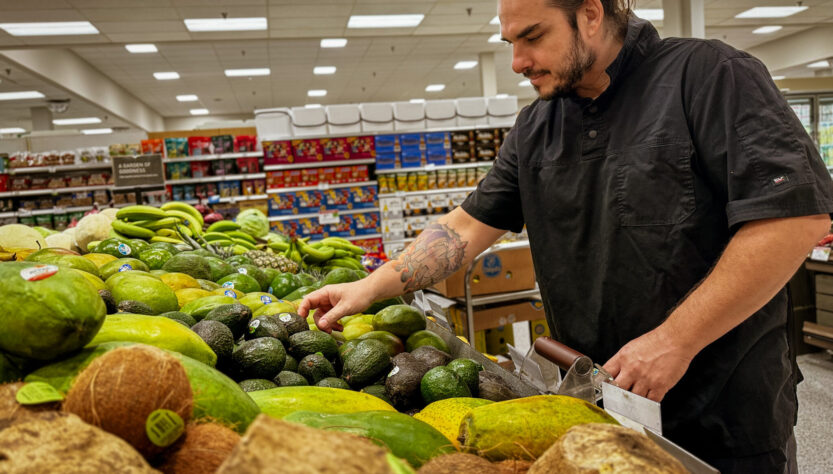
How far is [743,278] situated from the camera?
109 centimetres

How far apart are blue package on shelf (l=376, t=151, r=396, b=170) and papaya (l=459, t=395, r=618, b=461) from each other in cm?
751

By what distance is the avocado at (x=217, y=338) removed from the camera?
4.03 feet

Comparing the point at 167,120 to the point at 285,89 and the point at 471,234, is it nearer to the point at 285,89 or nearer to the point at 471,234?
the point at 285,89

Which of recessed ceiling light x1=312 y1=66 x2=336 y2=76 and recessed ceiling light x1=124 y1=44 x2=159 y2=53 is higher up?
recessed ceiling light x1=312 y1=66 x2=336 y2=76

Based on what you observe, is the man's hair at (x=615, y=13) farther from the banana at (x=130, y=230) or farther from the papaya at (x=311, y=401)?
the banana at (x=130, y=230)

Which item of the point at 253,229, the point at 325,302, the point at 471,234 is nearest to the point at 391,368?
the point at 325,302

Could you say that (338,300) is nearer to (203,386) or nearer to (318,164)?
(203,386)

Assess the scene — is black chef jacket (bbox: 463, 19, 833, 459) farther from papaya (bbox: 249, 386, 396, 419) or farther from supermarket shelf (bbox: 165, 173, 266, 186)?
supermarket shelf (bbox: 165, 173, 266, 186)

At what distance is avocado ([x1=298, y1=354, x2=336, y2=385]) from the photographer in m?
1.32

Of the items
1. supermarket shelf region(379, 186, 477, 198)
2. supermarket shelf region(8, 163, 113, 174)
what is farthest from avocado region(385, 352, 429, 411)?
supermarket shelf region(8, 163, 113, 174)

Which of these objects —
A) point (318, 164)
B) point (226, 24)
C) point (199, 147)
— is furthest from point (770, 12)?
point (199, 147)

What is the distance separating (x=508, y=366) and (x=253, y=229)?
7.36 ft

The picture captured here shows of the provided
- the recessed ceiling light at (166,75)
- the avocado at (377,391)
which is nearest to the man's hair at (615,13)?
the avocado at (377,391)

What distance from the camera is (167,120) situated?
63.2 ft
